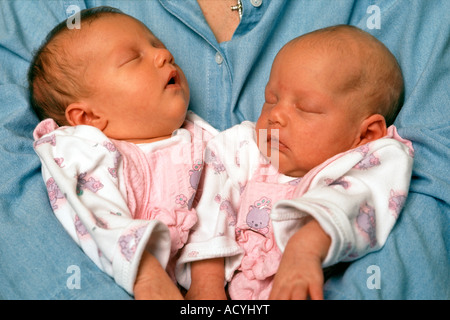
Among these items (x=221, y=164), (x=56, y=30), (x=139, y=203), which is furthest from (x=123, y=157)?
(x=56, y=30)

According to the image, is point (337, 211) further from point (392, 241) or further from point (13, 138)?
point (13, 138)

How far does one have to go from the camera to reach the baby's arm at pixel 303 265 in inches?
40.2

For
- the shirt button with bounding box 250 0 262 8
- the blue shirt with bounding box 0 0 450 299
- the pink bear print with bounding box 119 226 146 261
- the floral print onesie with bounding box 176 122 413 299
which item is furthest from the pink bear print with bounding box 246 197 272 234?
the shirt button with bounding box 250 0 262 8

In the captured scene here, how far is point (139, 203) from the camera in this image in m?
1.35

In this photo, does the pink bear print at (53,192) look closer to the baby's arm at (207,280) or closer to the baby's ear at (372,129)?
the baby's arm at (207,280)

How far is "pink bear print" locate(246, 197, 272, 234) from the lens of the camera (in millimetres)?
1349

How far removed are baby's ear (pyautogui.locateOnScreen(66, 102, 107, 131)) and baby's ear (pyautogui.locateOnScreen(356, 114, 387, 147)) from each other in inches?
27.3

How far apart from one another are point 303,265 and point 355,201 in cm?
20

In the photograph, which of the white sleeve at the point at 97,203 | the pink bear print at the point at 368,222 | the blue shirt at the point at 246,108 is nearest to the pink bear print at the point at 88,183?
the white sleeve at the point at 97,203

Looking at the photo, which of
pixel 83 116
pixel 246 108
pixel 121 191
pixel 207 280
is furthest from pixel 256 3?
pixel 207 280

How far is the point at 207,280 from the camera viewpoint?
1.30 meters

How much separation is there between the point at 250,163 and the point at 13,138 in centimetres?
66

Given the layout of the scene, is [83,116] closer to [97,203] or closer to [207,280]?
[97,203]

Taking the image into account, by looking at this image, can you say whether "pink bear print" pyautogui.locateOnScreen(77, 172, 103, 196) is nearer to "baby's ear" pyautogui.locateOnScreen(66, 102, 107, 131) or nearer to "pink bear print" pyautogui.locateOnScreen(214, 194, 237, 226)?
"baby's ear" pyautogui.locateOnScreen(66, 102, 107, 131)
